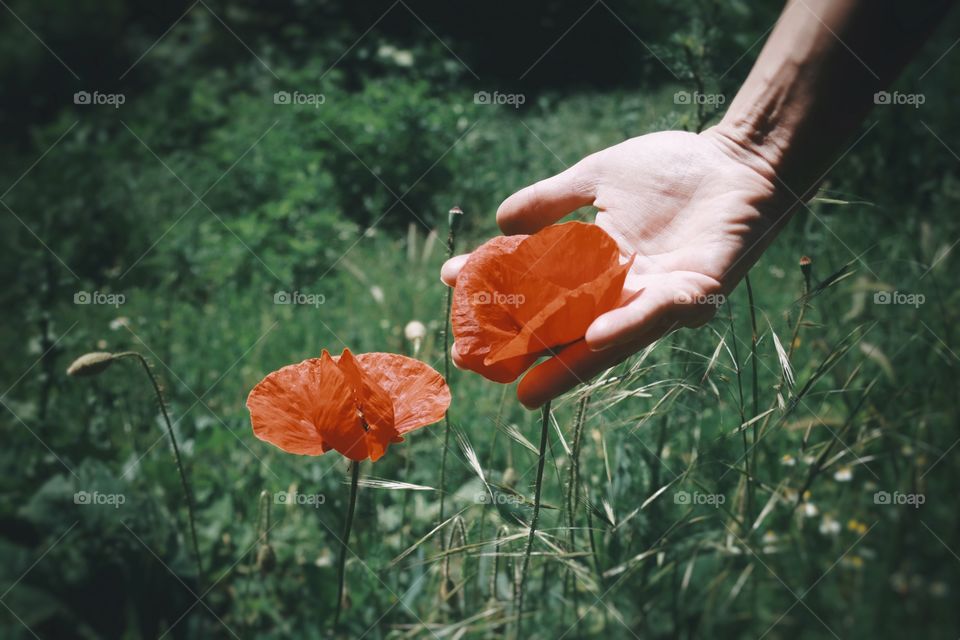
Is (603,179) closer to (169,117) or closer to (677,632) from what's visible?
(677,632)

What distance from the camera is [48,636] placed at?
73.5 inches

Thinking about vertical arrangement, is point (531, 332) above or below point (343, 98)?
below

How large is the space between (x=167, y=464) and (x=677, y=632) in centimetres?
145

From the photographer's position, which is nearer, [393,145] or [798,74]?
[798,74]

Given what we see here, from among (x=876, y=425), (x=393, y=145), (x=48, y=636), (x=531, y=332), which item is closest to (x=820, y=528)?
(x=876, y=425)
